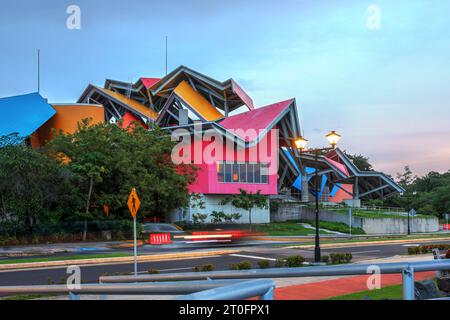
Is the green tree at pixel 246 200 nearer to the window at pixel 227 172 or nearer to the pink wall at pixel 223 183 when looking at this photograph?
the pink wall at pixel 223 183

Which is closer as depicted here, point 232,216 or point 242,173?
point 232,216

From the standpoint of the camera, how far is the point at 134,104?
90.2m

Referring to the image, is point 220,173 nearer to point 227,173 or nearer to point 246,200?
point 227,173

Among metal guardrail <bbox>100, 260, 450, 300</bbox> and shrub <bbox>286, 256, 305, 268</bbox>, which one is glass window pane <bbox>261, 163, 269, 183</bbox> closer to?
shrub <bbox>286, 256, 305, 268</bbox>

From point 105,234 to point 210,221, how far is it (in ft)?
54.8

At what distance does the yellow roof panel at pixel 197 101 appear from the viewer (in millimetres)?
75500

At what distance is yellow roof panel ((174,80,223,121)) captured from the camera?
75.5 metres

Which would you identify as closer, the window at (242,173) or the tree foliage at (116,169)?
the tree foliage at (116,169)

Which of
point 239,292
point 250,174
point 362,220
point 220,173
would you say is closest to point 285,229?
point 250,174

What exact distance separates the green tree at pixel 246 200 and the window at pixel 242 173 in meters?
2.67

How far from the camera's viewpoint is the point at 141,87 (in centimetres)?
8888

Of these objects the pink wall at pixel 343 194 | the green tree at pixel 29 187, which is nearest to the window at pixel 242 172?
the green tree at pixel 29 187

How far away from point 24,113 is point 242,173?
27.6m
